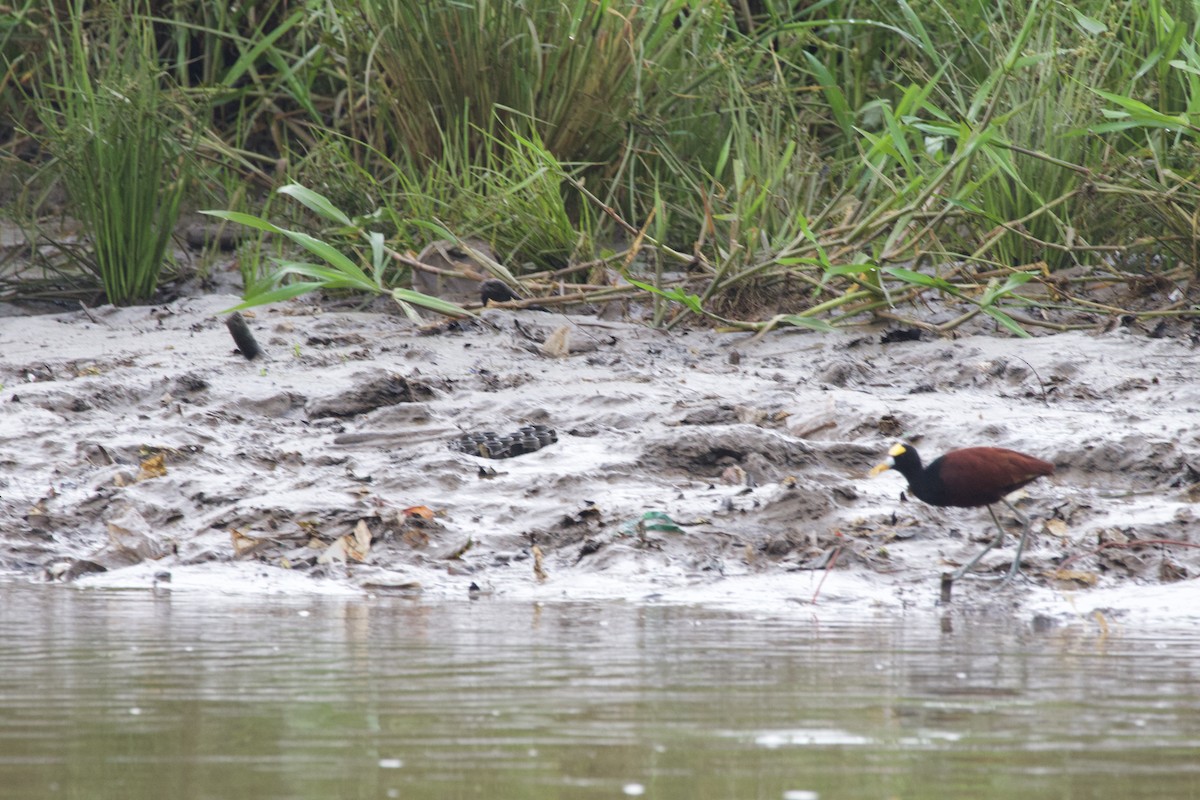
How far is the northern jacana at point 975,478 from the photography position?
13.1ft

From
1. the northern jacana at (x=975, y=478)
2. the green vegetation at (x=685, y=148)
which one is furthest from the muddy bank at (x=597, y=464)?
the green vegetation at (x=685, y=148)

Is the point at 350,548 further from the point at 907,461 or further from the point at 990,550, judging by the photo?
the point at 990,550

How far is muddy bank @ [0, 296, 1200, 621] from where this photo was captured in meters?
4.20

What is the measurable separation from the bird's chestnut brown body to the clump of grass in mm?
4202

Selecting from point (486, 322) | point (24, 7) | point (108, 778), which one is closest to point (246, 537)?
point (486, 322)

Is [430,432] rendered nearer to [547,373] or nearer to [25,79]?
[547,373]

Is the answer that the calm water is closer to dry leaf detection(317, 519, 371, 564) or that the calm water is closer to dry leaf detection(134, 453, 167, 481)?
dry leaf detection(317, 519, 371, 564)

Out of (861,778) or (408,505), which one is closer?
(861,778)

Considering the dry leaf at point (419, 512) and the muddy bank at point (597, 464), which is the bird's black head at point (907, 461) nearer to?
the muddy bank at point (597, 464)

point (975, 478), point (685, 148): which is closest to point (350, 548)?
point (975, 478)

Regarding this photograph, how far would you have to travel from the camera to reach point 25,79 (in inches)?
334

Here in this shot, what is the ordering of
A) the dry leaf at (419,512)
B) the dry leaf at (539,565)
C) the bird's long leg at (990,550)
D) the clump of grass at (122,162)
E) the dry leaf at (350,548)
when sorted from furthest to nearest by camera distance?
the clump of grass at (122,162)
the dry leaf at (419,512)
the dry leaf at (350,548)
the dry leaf at (539,565)
the bird's long leg at (990,550)

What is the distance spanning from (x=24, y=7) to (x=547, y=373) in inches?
162

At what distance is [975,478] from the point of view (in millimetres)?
3988
